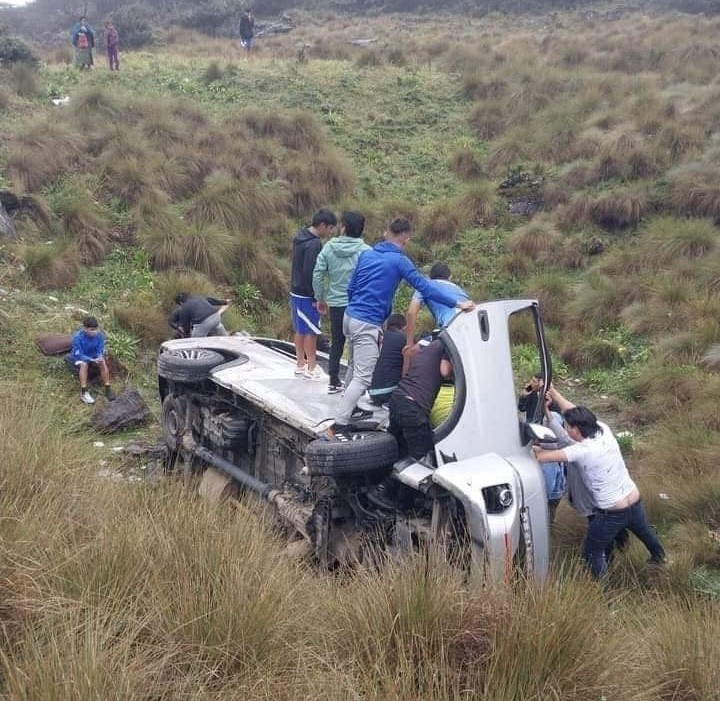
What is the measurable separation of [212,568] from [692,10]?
42192 millimetres

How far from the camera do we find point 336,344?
7570mm

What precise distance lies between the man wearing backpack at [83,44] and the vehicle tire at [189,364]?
768 inches

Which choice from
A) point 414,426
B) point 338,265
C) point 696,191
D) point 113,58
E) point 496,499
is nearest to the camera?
point 496,499

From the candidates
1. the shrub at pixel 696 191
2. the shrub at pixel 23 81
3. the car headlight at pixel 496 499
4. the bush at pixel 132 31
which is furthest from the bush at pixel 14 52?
the car headlight at pixel 496 499

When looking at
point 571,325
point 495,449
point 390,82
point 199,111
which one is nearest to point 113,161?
point 199,111

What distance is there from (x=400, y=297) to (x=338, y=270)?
7192 millimetres

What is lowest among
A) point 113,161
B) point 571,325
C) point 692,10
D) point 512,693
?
point 571,325

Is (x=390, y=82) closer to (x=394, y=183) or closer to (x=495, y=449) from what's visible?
(x=394, y=183)

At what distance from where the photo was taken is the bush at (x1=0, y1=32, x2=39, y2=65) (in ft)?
75.0

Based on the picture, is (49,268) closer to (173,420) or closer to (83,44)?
(173,420)

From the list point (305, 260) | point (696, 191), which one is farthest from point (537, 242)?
point (305, 260)

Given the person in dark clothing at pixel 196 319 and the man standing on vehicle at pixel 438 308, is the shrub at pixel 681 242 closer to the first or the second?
the person in dark clothing at pixel 196 319

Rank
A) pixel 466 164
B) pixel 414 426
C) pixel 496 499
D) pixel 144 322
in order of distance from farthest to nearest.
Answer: pixel 466 164
pixel 144 322
pixel 414 426
pixel 496 499

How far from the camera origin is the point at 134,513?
4965 millimetres
